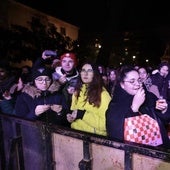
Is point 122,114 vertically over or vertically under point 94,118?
over

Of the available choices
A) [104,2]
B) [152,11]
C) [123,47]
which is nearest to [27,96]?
[104,2]

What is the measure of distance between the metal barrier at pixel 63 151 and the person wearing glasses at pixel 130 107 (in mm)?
489

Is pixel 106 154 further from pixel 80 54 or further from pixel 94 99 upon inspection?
pixel 80 54

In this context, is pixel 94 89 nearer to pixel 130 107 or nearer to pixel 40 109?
pixel 40 109

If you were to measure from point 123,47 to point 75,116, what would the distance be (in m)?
35.1

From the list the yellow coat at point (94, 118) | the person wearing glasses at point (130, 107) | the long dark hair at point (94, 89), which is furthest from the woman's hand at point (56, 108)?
the person wearing glasses at point (130, 107)

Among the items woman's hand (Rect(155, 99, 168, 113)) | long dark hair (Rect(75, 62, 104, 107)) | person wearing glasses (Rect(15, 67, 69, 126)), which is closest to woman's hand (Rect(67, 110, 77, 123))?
person wearing glasses (Rect(15, 67, 69, 126))

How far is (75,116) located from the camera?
3.62 m

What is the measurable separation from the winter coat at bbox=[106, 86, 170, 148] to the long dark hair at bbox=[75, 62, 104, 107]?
379mm

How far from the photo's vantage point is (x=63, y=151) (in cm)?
272

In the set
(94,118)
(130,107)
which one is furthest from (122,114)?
(94,118)

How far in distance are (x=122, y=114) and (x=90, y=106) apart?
693 millimetres

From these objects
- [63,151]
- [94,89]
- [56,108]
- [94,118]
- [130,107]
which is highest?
[94,89]

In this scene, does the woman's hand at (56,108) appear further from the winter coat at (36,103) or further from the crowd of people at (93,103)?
the winter coat at (36,103)
